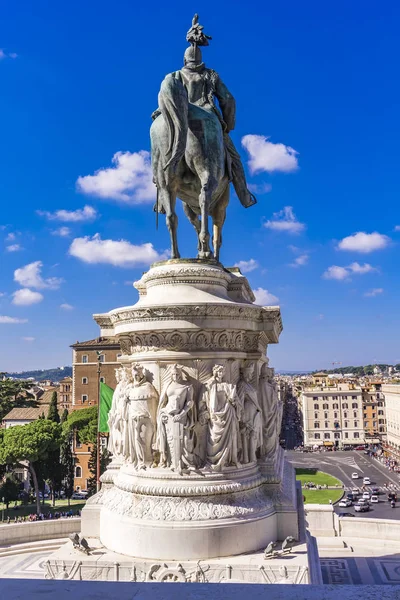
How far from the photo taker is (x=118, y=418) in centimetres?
964

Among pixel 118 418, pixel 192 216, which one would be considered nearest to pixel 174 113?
pixel 192 216

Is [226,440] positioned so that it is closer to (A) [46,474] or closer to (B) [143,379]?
(B) [143,379]

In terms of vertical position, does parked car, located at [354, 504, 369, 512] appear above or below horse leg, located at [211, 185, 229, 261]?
below

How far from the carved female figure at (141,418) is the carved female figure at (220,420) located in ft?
2.90

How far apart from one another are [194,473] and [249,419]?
51.9 inches

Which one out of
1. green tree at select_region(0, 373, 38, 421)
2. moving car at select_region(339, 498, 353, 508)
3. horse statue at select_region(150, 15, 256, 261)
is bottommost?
moving car at select_region(339, 498, 353, 508)

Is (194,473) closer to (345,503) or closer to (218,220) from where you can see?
(218,220)

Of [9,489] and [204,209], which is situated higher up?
[204,209]

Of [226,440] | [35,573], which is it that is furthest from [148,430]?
[35,573]

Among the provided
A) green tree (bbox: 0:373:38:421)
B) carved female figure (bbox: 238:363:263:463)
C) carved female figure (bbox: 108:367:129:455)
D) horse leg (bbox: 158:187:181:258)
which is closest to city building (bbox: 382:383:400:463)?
green tree (bbox: 0:373:38:421)

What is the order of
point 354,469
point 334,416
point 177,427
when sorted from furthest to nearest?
point 334,416, point 354,469, point 177,427

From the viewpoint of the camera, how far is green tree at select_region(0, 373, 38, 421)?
73250 mm

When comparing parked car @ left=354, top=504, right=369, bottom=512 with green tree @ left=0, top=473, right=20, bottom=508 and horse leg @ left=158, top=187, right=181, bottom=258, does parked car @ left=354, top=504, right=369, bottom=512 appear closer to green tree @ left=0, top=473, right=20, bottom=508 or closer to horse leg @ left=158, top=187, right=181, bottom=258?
green tree @ left=0, top=473, right=20, bottom=508

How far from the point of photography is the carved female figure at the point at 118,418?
953 cm
